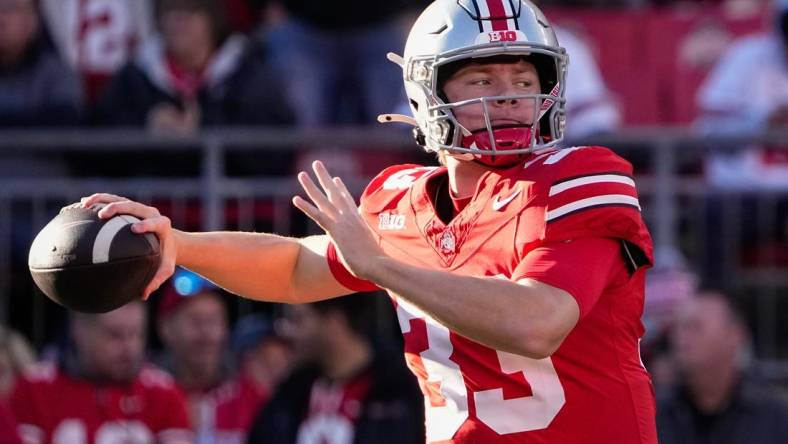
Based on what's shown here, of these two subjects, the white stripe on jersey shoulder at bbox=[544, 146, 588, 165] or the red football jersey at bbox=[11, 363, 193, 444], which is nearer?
the white stripe on jersey shoulder at bbox=[544, 146, 588, 165]

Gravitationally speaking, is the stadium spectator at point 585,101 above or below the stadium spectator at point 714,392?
above

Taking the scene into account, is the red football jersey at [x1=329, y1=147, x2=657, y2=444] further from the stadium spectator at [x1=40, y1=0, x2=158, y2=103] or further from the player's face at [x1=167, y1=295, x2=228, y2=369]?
the stadium spectator at [x1=40, y1=0, x2=158, y2=103]

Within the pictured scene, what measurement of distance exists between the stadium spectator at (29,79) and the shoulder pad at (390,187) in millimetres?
3964

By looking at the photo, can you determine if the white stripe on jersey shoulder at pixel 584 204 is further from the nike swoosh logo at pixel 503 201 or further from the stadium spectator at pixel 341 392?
the stadium spectator at pixel 341 392

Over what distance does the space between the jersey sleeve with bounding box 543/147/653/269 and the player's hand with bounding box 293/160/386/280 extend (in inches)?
17.1

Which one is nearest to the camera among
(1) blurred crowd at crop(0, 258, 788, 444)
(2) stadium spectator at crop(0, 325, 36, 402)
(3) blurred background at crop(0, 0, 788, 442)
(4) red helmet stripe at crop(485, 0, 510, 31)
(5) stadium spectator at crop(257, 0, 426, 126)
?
(4) red helmet stripe at crop(485, 0, 510, 31)

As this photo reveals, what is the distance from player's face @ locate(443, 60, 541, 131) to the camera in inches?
170

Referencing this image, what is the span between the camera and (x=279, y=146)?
7.95 metres

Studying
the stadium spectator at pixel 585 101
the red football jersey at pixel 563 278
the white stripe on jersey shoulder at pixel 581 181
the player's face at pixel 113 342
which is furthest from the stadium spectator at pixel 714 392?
the white stripe on jersey shoulder at pixel 581 181

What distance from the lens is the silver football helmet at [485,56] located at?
14.1ft

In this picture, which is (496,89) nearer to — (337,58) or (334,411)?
(334,411)

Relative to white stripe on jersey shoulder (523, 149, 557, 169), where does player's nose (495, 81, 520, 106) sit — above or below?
above

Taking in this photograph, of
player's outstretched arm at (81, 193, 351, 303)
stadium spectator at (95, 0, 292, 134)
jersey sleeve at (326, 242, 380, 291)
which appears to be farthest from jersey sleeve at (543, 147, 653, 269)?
stadium spectator at (95, 0, 292, 134)

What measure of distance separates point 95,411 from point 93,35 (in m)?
2.69
